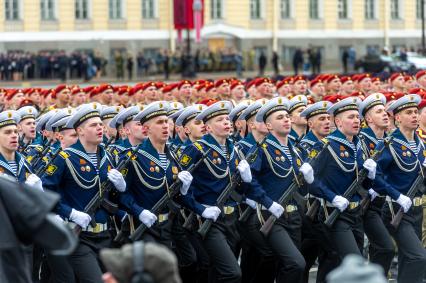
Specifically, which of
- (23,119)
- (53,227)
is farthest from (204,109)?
(53,227)

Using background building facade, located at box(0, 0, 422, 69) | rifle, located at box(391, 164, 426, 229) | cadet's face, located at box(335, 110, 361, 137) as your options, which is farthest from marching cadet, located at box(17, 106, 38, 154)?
background building facade, located at box(0, 0, 422, 69)

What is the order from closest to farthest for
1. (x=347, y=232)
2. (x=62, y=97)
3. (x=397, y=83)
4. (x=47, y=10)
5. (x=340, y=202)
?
(x=340, y=202) → (x=347, y=232) → (x=62, y=97) → (x=397, y=83) → (x=47, y=10)

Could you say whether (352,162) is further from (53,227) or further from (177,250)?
(53,227)

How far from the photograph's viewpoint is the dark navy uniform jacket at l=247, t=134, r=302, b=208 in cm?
1137

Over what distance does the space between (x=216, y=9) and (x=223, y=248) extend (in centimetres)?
4507

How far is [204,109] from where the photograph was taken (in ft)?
39.8

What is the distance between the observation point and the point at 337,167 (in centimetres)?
1156

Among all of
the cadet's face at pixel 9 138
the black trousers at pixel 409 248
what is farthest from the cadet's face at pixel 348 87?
the cadet's face at pixel 9 138

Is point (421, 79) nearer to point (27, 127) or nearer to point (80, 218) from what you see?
point (27, 127)

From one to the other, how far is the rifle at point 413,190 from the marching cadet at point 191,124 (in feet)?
6.11

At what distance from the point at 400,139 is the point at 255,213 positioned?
57.9 inches

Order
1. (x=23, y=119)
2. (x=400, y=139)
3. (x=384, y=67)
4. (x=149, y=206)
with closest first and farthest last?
1. (x=149, y=206)
2. (x=400, y=139)
3. (x=23, y=119)
4. (x=384, y=67)

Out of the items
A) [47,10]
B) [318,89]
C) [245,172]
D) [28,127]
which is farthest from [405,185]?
[47,10]

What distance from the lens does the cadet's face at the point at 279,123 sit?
38.3 feet
